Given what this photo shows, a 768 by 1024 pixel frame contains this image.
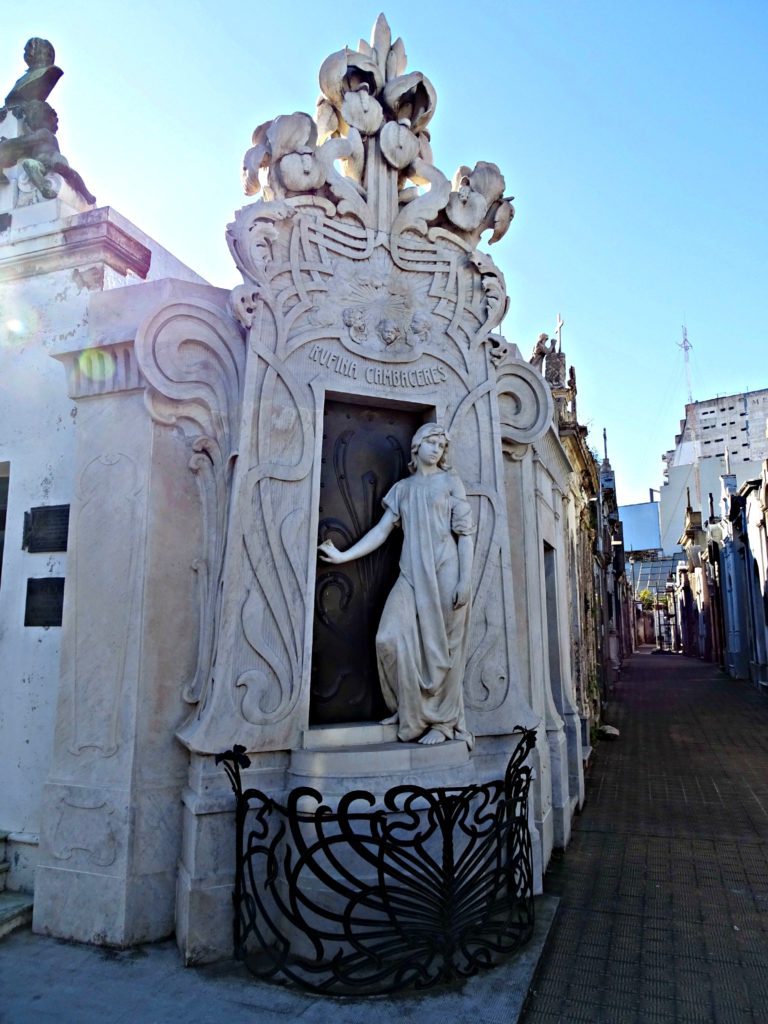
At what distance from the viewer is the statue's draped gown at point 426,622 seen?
4.11 meters

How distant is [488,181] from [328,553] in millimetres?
3147

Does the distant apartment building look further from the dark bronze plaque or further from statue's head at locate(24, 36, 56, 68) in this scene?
statue's head at locate(24, 36, 56, 68)

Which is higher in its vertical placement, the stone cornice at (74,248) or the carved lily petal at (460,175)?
the carved lily petal at (460,175)

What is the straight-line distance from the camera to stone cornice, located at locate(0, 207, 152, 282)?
4.86 metres

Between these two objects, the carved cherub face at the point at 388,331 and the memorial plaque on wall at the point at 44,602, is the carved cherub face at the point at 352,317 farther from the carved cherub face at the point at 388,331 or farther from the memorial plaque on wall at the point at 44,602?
the memorial plaque on wall at the point at 44,602

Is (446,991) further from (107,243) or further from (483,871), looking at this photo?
(107,243)

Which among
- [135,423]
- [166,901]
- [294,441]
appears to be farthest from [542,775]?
[135,423]

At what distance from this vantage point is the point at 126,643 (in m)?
3.98

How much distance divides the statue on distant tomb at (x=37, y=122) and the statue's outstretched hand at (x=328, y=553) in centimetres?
377

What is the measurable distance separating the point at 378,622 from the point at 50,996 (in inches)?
99.6

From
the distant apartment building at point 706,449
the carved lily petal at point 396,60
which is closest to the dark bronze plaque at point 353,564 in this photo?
the carved lily petal at point 396,60

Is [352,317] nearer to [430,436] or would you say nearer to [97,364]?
[430,436]

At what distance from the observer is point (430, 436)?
14.6 feet

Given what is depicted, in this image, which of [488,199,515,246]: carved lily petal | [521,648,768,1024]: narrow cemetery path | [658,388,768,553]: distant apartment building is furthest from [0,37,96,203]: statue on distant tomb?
[658,388,768,553]: distant apartment building
